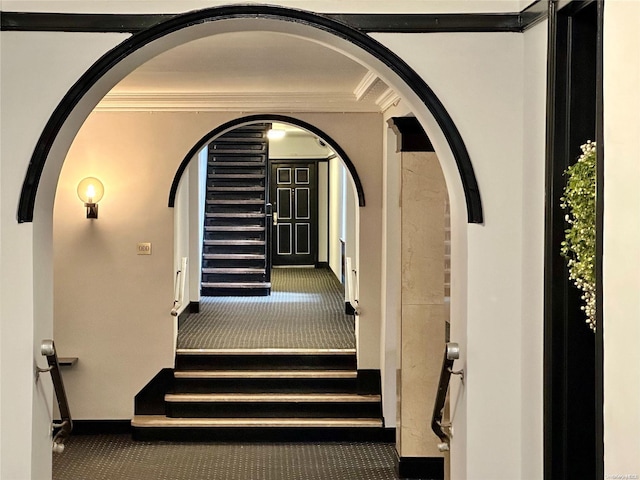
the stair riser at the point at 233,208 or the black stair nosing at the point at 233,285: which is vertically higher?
the stair riser at the point at 233,208

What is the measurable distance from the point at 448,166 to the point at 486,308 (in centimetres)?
53

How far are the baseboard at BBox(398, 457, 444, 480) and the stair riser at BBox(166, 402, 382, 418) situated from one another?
942 millimetres

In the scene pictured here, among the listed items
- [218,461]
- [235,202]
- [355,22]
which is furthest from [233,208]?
[355,22]

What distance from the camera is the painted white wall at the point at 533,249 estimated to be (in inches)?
101

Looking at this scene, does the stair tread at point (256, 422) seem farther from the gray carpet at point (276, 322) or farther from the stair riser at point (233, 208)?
the stair riser at point (233, 208)

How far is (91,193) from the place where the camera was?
616cm

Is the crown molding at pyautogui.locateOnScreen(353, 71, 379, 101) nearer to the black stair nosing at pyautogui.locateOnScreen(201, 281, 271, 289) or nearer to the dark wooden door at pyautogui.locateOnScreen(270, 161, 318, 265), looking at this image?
the black stair nosing at pyautogui.locateOnScreen(201, 281, 271, 289)

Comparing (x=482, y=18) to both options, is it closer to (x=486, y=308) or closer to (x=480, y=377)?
(x=486, y=308)

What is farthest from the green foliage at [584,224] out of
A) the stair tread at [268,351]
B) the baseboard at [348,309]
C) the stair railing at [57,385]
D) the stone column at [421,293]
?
the baseboard at [348,309]

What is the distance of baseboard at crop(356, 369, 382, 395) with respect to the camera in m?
6.36

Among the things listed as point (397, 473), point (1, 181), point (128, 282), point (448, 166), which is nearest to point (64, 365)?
point (128, 282)

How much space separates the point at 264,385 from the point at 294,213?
7923 millimetres

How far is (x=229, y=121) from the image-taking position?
626 centimetres

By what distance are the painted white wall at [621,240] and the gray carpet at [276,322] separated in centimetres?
493
